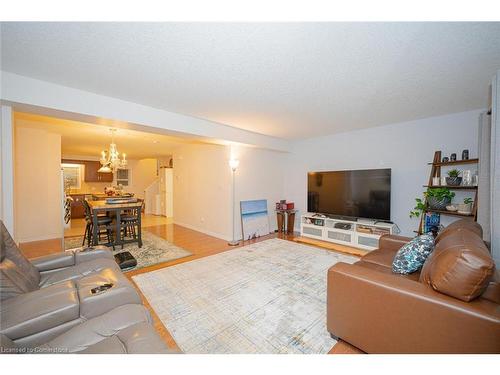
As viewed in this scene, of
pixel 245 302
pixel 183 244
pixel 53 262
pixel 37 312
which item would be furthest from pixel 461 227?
pixel 183 244

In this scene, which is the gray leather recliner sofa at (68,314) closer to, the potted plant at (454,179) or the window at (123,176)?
the potted plant at (454,179)

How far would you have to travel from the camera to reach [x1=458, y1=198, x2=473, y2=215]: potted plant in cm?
290

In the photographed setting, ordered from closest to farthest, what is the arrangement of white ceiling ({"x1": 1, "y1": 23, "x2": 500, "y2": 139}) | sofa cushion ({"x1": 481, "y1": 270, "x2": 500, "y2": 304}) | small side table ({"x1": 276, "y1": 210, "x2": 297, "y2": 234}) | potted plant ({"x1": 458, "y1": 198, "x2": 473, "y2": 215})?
sofa cushion ({"x1": 481, "y1": 270, "x2": 500, "y2": 304})
white ceiling ({"x1": 1, "y1": 23, "x2": 500, "y2": 139})
potted plant ({"x1": 458, "y1": 198, "x2": 473, "y2": 215})
small side table ({"x1": 276, "y1": 210, "x2": 297, "y2": 234})

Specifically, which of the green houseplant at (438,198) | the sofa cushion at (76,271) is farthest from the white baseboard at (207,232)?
the green houseplant at (438,198)

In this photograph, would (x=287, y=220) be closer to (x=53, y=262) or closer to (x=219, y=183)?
(x=219, y=183)

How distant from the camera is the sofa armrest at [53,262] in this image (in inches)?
74.0

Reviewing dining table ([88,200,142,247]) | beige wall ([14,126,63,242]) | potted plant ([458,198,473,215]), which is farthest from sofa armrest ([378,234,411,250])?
beige wall ([14,126,63,242])

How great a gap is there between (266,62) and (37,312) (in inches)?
95.9

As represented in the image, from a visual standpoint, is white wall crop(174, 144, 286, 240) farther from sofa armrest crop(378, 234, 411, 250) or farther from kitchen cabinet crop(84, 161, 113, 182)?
kitchen cabinet crop(84, 161, 113, 182)

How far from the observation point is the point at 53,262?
1946mm

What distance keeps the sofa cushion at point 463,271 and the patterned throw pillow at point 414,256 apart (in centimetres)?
53

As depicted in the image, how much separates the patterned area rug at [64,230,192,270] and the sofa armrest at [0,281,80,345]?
Result: 74.9 inches

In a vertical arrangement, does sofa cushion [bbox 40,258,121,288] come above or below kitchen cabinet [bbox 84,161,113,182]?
below

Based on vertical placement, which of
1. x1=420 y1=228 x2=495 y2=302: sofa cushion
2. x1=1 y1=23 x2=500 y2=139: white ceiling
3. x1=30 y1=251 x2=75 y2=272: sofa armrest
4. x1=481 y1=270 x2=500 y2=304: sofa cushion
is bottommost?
x1=30 y1=251 x2=75 y2=272: sofa armrest
